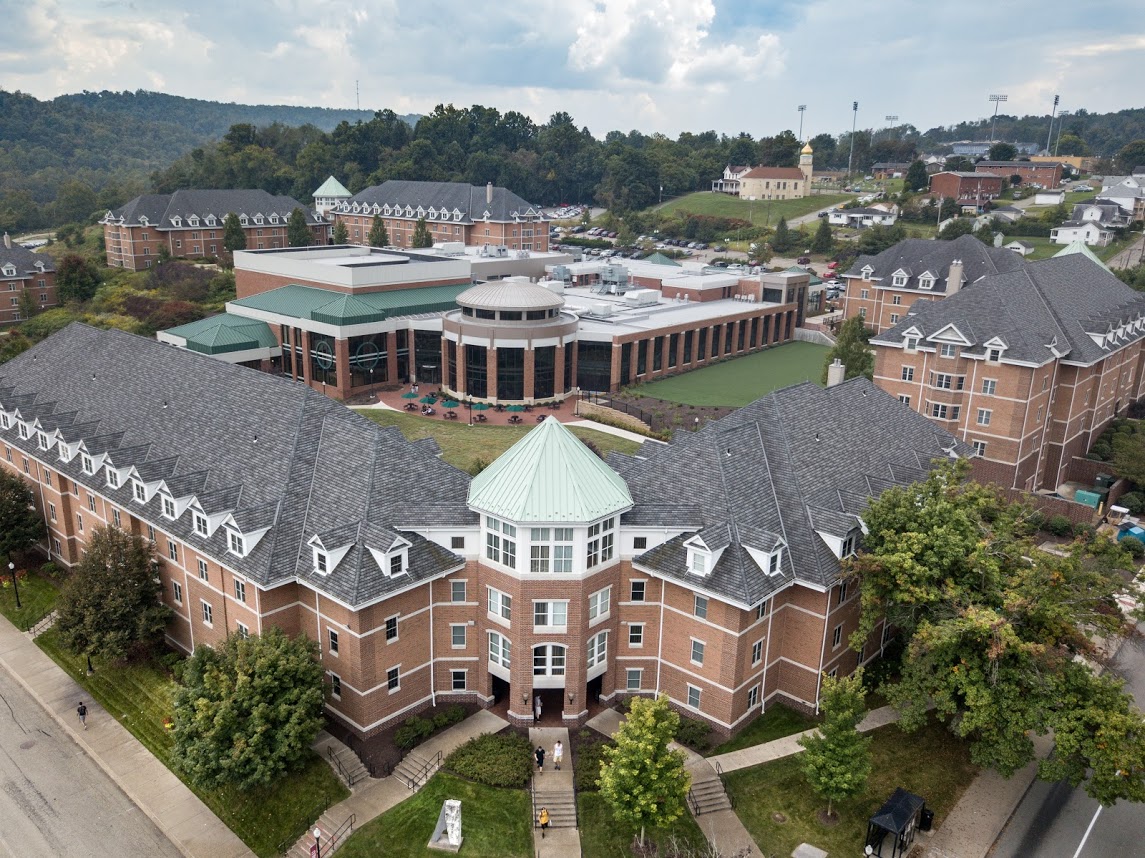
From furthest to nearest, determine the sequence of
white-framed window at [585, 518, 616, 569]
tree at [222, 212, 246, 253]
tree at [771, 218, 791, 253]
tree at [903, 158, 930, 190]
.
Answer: tree at [903, 158, 930, 190]
tree at [771, 218, 791, 253]
tree at [222, 212, 246, 253]
white-framed window at [585, 518, 616, 569]

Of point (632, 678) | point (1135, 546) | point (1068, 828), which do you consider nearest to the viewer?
point (1068, 828)

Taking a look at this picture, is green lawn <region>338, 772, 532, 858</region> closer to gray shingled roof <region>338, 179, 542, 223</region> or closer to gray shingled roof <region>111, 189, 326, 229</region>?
gray shingled roof <region>111, 189, 326, 229</region>

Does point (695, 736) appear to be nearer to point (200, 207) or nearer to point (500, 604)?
point (500, 604)

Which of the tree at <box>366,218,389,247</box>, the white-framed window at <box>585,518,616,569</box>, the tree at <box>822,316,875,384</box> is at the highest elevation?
the tree at <box>366,218,389,247</box>

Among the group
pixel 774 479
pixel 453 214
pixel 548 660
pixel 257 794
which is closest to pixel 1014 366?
pixel 774 479

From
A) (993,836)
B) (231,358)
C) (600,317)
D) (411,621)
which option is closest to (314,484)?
(411,621)

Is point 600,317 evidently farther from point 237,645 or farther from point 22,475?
point 237,645

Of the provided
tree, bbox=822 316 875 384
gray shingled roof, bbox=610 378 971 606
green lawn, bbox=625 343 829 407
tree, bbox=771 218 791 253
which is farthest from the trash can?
tree, bbox=771 218 791 253
